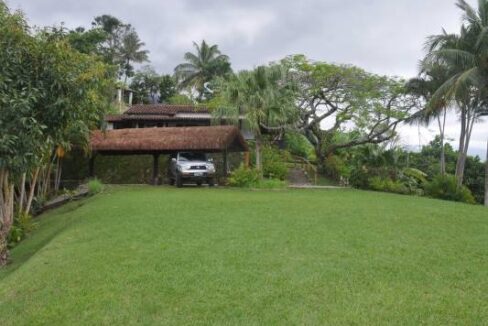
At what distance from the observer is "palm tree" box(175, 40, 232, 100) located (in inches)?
1670

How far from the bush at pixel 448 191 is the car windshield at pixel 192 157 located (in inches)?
398

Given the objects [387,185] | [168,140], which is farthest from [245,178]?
[387,185]

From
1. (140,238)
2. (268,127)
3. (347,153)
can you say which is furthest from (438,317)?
(347,153)

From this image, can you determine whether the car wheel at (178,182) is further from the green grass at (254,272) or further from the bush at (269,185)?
the green grass at (254,272)

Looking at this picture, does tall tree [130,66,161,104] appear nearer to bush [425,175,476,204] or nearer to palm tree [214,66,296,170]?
palm tree [214,66,296,170]

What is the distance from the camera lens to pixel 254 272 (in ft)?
19.4

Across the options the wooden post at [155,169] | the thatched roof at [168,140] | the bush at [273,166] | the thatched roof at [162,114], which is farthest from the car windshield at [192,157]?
the thatched roof at [162,114]

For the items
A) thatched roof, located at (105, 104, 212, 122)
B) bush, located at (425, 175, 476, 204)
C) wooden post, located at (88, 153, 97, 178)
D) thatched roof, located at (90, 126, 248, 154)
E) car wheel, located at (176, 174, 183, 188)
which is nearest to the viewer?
bush, located at (425, 175, 476, 204)

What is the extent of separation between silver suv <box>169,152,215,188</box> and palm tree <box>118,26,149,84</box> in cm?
2668

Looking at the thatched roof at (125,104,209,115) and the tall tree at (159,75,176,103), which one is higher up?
the tall tree at (159,75,176,103)

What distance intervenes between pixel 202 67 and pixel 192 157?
2290cm

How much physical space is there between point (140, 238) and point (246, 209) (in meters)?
4.11

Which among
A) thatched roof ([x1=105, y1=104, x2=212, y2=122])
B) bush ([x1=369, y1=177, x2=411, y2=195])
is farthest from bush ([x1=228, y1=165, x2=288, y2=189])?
thatched roof ([x1=105, y1=104, x2=212, y2=122])

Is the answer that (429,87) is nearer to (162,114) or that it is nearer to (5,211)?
(162,114)
